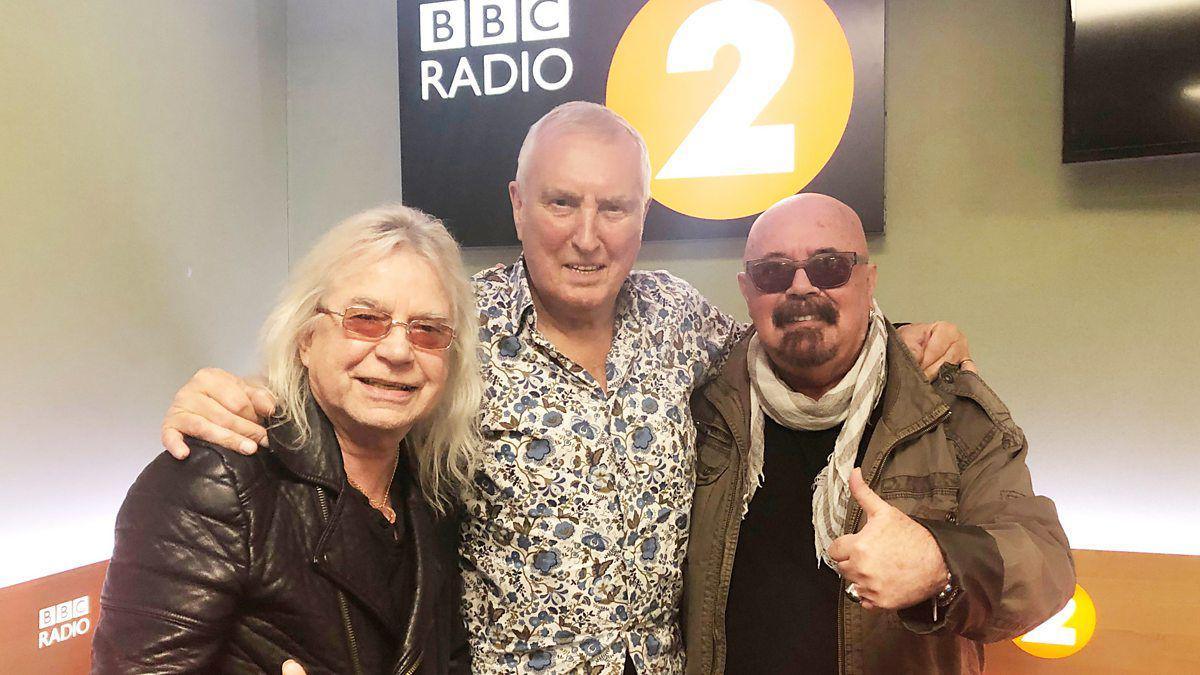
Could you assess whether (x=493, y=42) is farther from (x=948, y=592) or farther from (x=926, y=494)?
(x=948, y=592)

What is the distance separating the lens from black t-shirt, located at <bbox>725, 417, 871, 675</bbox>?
5.59 feet

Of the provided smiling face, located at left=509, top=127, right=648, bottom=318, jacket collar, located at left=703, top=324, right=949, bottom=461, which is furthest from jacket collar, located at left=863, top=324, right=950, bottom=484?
smiling face, located at left=509, top=127, right=648, bottom=318

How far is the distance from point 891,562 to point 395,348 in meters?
0.93

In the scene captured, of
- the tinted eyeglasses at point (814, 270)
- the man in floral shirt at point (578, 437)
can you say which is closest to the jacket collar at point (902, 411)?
the man in floral shirt at point (578, 437)

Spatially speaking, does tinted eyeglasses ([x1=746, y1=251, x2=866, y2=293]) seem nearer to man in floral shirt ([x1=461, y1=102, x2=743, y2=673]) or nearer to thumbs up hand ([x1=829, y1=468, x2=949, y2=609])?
man in floral shirt ([x1=461, y1=102, x2=743, y2=673])

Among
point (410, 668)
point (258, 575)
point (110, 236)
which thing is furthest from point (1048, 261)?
point (110, 236)

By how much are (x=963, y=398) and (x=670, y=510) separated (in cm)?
74

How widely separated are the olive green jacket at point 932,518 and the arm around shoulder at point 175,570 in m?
1.07

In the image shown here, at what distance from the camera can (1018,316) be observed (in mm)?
2658

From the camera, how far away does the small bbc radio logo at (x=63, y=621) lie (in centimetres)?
226

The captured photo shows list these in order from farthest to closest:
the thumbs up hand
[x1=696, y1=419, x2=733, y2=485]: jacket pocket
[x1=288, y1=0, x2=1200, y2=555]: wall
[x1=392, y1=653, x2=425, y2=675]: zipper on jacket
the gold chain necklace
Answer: [x1=288, y1=0, x2=1200, y2=555]: wall, [x1=696, y1=419, x2=733, y2=485]: jacket pocket, the gold chain necklace, [x1=392, y1=653, x2=425, y2=675]: zipper on jacket, the thumbs up hand

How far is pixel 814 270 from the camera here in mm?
1837

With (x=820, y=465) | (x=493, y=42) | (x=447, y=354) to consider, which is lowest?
(x=820, y=465)

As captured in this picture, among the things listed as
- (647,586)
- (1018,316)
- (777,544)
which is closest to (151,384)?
(647,586)
